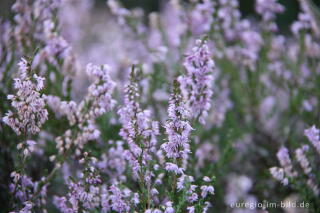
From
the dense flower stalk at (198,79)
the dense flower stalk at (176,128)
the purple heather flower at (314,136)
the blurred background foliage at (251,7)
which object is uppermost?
the blurred background foliage at (251,7)

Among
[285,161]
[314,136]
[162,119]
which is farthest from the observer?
[162,119]

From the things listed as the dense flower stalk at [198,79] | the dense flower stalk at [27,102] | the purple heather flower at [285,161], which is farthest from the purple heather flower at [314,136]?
the dense flower stalk at [27,102]

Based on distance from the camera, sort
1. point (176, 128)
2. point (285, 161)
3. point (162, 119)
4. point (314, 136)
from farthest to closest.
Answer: point (162, 119) < point (285, 161) < point (314, 136) < point (176, 128)

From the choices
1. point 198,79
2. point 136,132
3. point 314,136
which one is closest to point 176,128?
point 136,132

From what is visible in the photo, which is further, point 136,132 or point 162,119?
point 162,119

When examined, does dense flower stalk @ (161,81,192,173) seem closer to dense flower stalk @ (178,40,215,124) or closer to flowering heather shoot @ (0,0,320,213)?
flowering heather shoot @ (0,0,320,213)

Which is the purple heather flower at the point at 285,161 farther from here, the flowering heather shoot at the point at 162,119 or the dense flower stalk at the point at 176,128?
the dense flower stalk at the point at 176,128

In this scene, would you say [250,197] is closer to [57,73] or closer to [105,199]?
[105,199]

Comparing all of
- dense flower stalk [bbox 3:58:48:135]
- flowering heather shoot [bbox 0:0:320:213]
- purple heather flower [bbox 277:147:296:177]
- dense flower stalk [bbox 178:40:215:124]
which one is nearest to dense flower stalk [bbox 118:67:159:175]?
flowering heather shoot [bbox 0:0:320:213]

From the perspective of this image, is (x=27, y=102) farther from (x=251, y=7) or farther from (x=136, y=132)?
(x=251, y=7)
